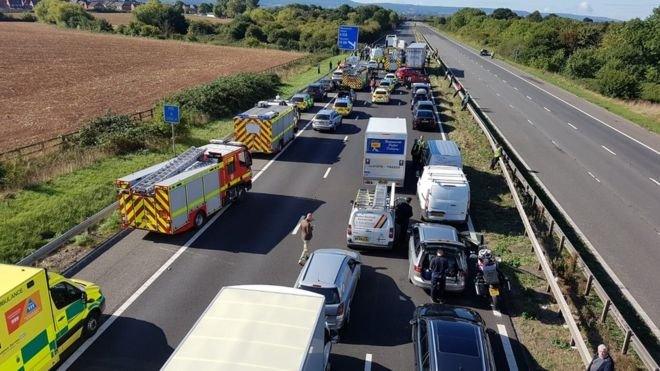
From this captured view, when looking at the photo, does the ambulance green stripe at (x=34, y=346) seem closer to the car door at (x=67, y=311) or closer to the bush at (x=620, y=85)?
the car door at (x=67, y=311)

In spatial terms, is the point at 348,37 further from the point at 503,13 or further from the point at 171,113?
the point at 503,13

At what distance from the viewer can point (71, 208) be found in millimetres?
18469

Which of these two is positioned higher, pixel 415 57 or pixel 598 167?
pixel 415 57

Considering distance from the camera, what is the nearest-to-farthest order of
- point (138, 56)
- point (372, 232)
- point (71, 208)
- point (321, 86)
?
1. point (372, 232)
2. point (71, 208)
3. point (321, 86)
4. point (138, 56)

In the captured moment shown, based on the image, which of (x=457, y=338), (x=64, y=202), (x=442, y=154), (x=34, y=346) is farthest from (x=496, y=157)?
(x=34, y=346)

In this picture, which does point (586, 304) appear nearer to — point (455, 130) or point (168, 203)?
point (168, 203)

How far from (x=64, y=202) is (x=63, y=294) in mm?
8760

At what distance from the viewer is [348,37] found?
2486 inches

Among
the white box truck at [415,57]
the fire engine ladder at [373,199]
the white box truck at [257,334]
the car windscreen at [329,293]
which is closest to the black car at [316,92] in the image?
the white box truck at [415,57]

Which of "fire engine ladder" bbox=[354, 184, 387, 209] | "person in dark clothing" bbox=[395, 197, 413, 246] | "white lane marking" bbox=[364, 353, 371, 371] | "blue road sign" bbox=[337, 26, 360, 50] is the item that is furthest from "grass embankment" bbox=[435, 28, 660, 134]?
"white lane marking" bbox=[364, 353, 371, 371]

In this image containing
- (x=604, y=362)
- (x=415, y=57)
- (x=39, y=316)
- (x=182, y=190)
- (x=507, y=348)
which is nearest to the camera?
(x=604, y=362)

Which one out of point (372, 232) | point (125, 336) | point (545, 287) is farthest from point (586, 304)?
point (125, 336)

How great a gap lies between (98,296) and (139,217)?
4988 mm

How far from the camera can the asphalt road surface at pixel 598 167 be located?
1748 cm
